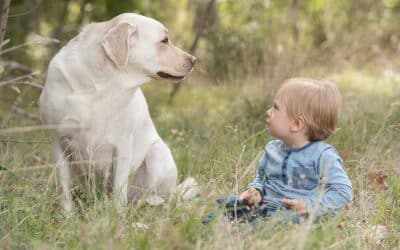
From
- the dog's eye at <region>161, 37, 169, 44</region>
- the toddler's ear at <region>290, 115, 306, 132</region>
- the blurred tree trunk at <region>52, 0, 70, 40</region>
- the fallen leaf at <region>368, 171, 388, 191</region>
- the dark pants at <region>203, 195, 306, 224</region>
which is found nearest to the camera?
the dark pants at <region>203, 195, 306, 224</region>

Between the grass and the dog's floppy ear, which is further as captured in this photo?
the dog's floppy ear

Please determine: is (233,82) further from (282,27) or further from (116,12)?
(116,12)

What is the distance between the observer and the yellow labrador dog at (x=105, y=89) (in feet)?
12.9

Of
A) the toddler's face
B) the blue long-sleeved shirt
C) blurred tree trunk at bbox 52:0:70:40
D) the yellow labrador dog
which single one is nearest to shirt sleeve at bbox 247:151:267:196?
the blue long-sleeved shirt

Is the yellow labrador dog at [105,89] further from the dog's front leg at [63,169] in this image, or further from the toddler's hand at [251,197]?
the toddler's hand at [251,197]

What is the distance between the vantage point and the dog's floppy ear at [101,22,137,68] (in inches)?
155

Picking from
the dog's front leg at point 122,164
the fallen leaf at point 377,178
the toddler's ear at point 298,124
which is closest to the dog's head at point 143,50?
the dog's front leg at point 122,164

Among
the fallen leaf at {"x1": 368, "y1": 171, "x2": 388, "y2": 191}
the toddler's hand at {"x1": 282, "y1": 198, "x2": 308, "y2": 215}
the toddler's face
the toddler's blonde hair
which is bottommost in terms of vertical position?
the fallen leaf at {"x1": 368, "y1": 171, "x2": 388, "y2": 191}

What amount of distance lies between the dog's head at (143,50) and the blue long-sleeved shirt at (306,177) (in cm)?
75

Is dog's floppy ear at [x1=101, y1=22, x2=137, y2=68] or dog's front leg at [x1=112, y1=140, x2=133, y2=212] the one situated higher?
dog's floppy ear at [x1=101, y1=22, x2=137, y2=68]

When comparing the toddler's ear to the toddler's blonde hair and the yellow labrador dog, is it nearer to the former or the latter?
the toddler's blonde hair

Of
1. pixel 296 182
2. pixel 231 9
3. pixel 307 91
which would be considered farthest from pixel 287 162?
pixel 231 9

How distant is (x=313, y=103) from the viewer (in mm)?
3561

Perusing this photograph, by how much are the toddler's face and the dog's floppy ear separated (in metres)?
0.85
